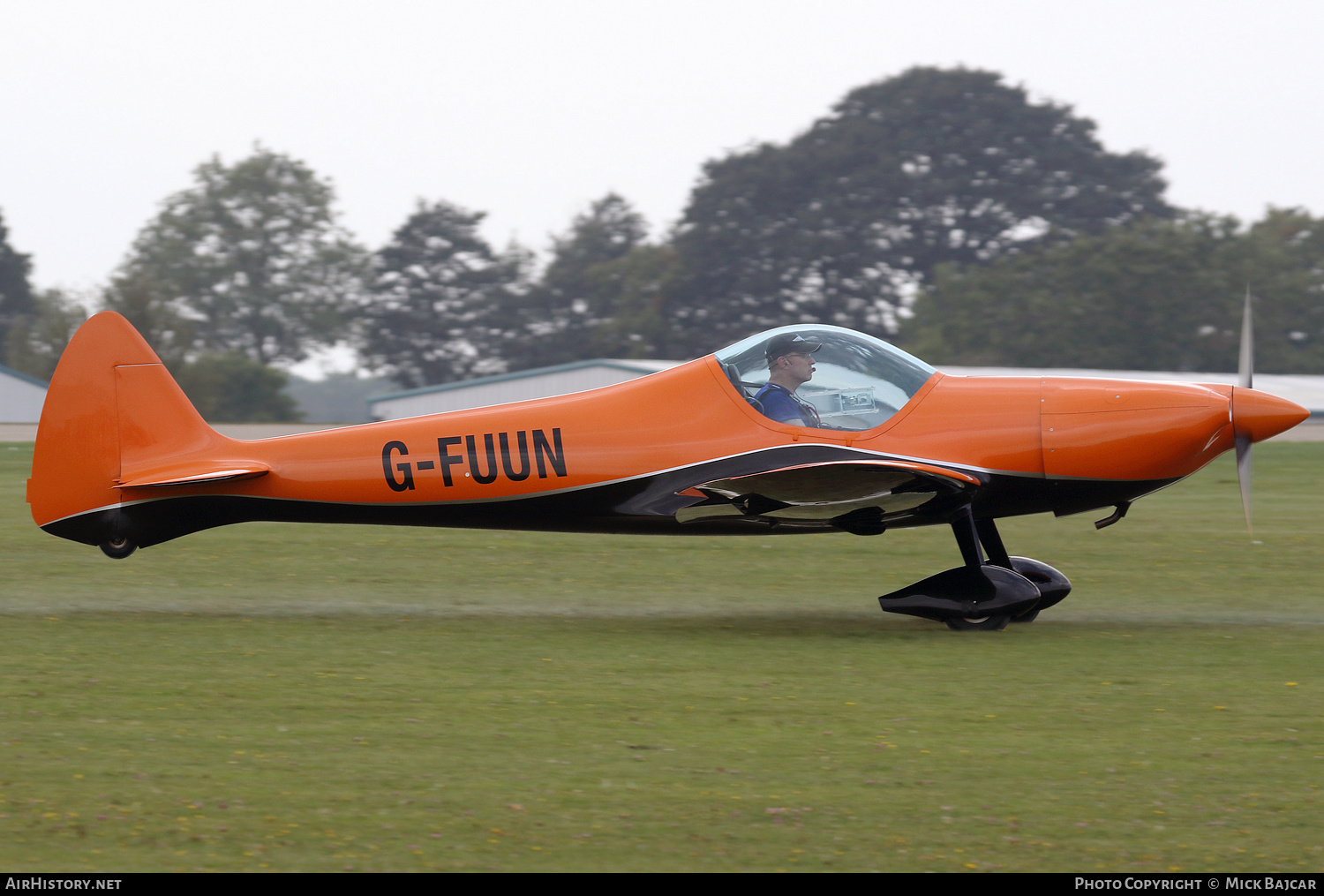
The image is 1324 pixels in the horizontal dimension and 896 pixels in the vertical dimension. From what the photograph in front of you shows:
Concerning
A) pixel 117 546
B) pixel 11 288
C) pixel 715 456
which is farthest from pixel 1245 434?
pixel 11 288

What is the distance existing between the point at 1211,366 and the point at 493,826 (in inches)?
2207

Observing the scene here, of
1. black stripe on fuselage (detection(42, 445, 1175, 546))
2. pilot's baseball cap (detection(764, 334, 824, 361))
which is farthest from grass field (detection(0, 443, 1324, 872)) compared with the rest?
pilot's baseball cap (detection(764, 334, 824, 361))

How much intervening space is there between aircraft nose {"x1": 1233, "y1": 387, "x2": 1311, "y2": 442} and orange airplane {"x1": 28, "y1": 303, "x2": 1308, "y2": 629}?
0.04 ft

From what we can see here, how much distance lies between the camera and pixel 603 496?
9.47 m

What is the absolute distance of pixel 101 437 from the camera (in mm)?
9750

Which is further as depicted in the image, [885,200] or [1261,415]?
[885,200]

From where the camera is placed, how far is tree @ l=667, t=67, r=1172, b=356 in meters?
65.1

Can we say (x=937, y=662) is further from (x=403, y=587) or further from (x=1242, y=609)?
(x=403, y=587)

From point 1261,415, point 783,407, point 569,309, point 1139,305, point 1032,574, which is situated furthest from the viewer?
point 569,309

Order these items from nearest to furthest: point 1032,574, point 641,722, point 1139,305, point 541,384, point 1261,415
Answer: point 641,722, point 1261,415, point 1032,574, point 541,384, point 1139,305

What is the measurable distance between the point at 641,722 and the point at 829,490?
2.62m

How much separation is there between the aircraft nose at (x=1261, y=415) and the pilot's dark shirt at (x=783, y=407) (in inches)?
113

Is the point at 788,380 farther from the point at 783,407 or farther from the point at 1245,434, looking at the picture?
the point at 1245,434

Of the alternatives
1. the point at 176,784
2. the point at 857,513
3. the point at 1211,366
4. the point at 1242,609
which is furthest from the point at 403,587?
the point at 1211,366
